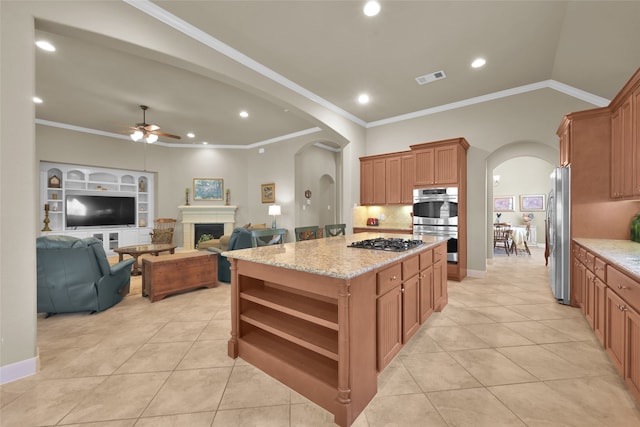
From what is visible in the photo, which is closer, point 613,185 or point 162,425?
point 162,425

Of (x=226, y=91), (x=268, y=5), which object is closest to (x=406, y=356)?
(x=268, y=5)

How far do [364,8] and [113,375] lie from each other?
3982mm

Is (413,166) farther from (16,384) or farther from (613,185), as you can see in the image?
(16,384)

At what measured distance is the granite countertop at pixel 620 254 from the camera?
173 cm

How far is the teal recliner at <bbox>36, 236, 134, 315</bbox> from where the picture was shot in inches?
113

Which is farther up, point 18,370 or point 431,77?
point 431,77

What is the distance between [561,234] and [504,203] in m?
7.19

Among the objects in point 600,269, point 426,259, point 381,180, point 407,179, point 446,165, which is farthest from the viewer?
point 381,180

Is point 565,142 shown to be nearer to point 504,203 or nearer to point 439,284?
point 439,284

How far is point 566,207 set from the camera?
3.33 m

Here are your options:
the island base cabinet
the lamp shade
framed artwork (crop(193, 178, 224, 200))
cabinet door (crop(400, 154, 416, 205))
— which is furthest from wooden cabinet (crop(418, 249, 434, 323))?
framed artwork (crop(193, 178, 224, 200))

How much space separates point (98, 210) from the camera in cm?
703

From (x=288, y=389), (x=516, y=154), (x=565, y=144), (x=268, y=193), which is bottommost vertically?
(x=288, y=389)

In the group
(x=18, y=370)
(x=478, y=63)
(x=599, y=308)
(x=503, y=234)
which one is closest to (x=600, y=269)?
(x=599, y=308)
